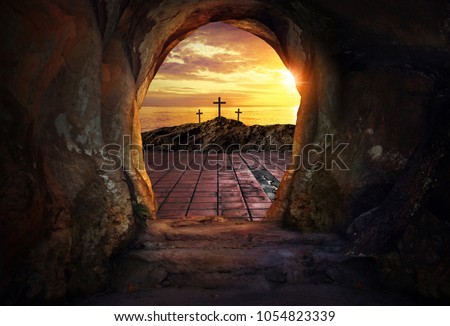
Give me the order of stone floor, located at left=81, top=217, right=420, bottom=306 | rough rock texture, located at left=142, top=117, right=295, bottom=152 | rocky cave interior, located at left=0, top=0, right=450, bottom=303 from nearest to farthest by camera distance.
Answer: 1. rocky cave interior, located at left=0, top=0, right=450, bottom=303
2. stone floor, located at left=81, top=217, right=420, bottom=306
3. rough rock texture, located at left=142, top=117, right=295, bottom=152

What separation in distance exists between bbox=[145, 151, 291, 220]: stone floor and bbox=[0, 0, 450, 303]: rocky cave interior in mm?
948

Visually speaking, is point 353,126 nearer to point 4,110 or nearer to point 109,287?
point 109,287

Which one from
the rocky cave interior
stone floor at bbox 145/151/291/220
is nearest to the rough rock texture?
stone floor at bbox 145/151/291/220

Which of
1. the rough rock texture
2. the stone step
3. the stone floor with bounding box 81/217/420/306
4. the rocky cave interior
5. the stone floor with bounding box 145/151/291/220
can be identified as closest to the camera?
the rocky cave interior

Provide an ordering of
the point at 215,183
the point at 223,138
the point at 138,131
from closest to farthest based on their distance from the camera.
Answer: the point at 138,131, the point at 215,183, the point at 223,138

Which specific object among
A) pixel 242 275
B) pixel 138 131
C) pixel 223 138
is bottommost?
pixel 242 275

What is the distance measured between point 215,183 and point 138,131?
8.57 ft

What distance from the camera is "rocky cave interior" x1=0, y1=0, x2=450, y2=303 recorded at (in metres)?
1.56

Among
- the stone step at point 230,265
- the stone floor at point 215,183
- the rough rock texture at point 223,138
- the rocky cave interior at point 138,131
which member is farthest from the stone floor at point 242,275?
the rough rock texture at point 223,138

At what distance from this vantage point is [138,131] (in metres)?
3.26

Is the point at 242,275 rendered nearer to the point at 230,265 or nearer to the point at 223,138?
the point at 230,265

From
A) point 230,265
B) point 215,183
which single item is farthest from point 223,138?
point 230,265

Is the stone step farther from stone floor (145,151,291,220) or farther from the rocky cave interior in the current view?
stone floor (145,151,291,220)

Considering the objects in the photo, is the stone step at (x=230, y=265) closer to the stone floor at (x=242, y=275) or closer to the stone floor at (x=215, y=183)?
the stone floor at (x=242, y=275)
